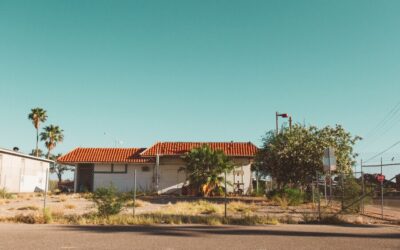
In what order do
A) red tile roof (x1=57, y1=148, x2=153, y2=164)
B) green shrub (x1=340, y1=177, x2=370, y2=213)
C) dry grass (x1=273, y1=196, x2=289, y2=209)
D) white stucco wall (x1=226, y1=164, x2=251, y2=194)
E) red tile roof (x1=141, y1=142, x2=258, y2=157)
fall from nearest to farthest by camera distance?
green shrub (x1=340, y1=177, x2=370, y2=213) < dry grass (x1=273, y1=196, x2=289, y2=209) < white stucco wall (x1=226, y1=164, x2=251, y2=194) < red tile roof (x1=141, y1=142, x2=258, y2=157) < red tile roof (x1=57, y1=148, x2=153, y2=164)

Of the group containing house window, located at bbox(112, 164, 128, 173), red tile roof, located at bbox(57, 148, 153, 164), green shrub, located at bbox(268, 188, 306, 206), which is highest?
red tile roof, located at bbox(57, 148, 153, 164)

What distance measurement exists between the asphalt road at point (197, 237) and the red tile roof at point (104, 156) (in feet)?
78.6

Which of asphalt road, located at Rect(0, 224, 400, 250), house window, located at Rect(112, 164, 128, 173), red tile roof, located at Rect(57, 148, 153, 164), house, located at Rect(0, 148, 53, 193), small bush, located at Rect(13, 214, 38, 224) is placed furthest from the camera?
house window, located at Rect(112, 164, 128, 173)

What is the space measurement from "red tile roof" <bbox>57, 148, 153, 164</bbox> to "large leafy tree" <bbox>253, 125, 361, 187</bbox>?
13.8 meters

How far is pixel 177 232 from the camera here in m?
10.0

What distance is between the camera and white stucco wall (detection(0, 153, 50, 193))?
100 ft

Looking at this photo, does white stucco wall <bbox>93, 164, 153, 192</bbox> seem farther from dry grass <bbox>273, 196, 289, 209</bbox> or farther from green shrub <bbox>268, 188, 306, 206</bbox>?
dry grass <bbox>273, 196, 289, 209</bbox>

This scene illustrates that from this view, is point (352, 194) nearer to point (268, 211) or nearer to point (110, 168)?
point (268, 211)

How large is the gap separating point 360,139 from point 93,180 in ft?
80.0

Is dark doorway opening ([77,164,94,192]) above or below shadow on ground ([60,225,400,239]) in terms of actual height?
above

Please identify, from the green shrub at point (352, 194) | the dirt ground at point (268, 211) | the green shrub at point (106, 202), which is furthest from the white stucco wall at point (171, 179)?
the green shrub at point (106, 202)

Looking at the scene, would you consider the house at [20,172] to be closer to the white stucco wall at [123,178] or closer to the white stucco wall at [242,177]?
the white stucco wall at [123,178]

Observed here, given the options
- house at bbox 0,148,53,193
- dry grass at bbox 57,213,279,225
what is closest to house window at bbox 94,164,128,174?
house at bbox 0,148,53,193

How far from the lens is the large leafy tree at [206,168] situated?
2792cm
